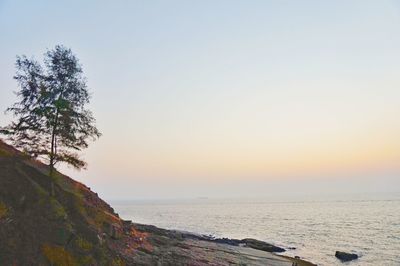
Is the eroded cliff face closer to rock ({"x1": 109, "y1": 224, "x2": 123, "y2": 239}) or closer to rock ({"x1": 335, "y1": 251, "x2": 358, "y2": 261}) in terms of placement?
rock ({"x1": 109, "y1": 224, "x2": 123, "y2": 239})

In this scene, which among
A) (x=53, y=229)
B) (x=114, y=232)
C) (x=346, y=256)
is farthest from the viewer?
(x=346, y=256)

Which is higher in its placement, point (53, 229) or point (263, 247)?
point (53, 229)

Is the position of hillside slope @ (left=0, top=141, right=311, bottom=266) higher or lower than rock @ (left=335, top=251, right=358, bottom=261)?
higher

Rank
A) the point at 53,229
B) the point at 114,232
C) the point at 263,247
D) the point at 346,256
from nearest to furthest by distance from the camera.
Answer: the point at 53,229, the point at 114,232, the point at 346,256, the point at 263,247

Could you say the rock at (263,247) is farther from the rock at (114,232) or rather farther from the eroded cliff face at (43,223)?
the eroded cliff face at (43,223)

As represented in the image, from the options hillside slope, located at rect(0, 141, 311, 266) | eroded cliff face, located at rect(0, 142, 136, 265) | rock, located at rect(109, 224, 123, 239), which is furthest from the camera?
rock, located at rect(109, 224, 123, 239)

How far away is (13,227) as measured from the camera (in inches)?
1035

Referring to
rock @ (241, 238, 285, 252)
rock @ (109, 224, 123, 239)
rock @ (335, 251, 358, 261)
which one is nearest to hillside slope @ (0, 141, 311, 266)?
rock @ (109, 224, 123, 239)

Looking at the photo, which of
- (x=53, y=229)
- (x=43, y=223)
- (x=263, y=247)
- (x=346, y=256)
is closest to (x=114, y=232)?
(x=53, y=229)

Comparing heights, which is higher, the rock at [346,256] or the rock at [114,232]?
the rock at [114,232]

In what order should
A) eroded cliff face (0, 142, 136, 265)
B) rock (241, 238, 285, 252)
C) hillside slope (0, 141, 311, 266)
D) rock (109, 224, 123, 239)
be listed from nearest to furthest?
eroded cliff face (0, 142, 136, 265), hillside slope (0, 141, 311, 266), rock (109, 224, 123, 239), rock (241, 238, 285, 252)

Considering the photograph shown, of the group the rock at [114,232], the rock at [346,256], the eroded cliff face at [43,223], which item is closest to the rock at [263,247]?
the rock at [346,256]

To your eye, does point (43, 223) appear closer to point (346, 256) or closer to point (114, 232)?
point (114, 232)

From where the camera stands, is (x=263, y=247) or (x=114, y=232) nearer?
(x=114, y=232)
